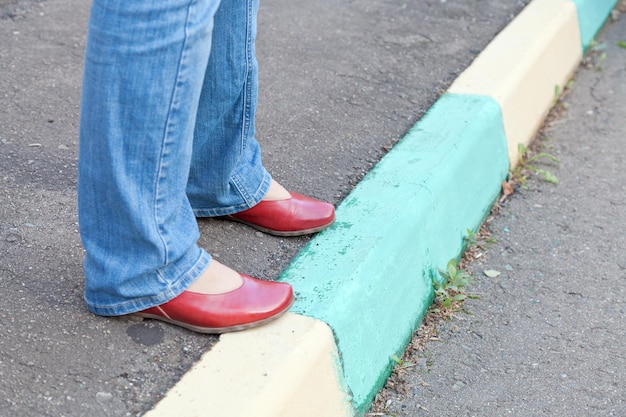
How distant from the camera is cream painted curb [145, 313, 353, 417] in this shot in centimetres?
148

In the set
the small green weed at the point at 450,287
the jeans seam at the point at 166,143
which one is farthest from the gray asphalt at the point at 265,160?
the jeans seam at the point at 166,143

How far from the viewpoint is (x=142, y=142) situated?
1475mm

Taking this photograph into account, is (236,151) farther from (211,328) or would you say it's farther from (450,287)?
(450,287)

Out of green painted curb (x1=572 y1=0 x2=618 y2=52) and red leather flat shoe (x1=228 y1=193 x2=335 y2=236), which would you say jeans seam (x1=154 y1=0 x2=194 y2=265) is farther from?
green painted curb (x1=572 y1=0 x2=618 y2=52)

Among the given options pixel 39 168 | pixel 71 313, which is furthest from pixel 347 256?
pixel 39 168

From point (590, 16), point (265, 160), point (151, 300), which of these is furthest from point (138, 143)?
point (590, 16)

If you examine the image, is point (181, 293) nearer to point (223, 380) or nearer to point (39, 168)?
point (223, 380)

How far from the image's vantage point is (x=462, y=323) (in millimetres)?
2158

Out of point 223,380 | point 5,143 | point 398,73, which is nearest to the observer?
point 223,380

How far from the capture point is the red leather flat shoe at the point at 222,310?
167 cm

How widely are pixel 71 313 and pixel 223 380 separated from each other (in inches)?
15.3

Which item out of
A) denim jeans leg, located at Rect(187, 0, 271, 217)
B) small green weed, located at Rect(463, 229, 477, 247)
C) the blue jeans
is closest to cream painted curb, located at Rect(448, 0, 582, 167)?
small green weed, located at Rect(463, 229, 477, 247)

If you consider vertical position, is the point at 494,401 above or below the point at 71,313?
below

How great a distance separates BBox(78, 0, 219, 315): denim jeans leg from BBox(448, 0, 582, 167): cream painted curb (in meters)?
1.56
